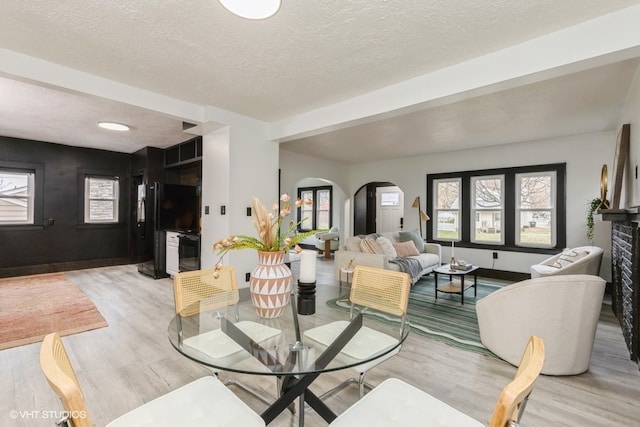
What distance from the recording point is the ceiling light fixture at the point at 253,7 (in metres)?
1.80

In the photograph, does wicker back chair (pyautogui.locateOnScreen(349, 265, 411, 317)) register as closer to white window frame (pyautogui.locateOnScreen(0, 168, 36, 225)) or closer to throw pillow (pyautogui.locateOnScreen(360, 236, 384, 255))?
throw pillow (pyautogui.locateOnScreen(360, 236, 384, 255))

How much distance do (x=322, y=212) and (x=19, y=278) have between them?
7.25m

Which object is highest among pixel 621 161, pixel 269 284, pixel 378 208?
pixel 621 161

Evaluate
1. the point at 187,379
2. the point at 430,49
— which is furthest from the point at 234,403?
the point at 430,49

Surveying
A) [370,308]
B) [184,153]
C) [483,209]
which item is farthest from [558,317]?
[184,153]

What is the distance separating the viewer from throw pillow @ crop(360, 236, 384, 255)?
4.95m

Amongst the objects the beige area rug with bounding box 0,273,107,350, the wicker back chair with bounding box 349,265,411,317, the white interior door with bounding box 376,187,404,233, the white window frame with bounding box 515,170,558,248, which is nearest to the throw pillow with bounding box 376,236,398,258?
the white window frame with bounding box 515,170,558,248

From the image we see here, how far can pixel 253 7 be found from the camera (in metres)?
1.84

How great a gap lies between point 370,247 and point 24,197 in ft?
21.2

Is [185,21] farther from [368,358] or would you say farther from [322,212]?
[322,212]

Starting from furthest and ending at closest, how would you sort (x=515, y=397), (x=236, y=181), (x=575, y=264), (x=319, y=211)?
(x=319, y=211), (x=236, y=181), (x=575, y=264), (x=515, y=397)

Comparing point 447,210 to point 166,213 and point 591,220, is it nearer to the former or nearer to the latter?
point 591,220

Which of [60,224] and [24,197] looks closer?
[24,197]

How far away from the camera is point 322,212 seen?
1018 centimetres
